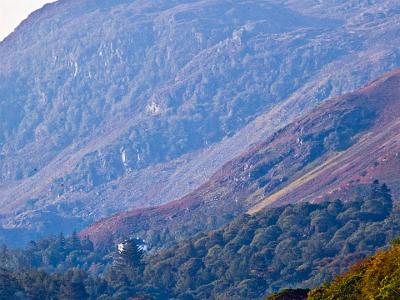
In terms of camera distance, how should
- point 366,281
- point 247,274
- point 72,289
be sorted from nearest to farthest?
point 366,281, point 72,289, point 247,274

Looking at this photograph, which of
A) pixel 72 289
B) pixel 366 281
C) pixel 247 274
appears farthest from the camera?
pixel 247 274

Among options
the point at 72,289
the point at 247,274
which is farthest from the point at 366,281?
the point at 247,274

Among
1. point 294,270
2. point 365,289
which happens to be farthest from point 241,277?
point 365,289

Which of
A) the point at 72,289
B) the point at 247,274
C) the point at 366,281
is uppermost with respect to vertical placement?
the point at 366,281

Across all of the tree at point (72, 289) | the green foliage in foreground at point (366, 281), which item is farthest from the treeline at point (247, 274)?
the green foliage in foreground at point (366, 281)

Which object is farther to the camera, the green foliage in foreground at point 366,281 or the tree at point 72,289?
the tree at point 72,289

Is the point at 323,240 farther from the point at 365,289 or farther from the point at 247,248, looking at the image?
the point at 365,289

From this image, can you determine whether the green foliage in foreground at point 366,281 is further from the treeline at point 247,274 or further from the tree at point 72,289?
the tree at point 72,289

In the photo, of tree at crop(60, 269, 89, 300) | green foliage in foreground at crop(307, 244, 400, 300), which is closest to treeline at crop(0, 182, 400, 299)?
tree at crop(60, 269, 89, 300)

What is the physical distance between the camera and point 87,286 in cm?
18375

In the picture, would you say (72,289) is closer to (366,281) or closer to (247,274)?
(247,274)

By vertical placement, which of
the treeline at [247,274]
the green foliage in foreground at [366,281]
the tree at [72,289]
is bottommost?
the treeline at [247,274]

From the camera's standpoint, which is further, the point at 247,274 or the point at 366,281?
the point at 247,274

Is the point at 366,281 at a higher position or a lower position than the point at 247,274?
higher
